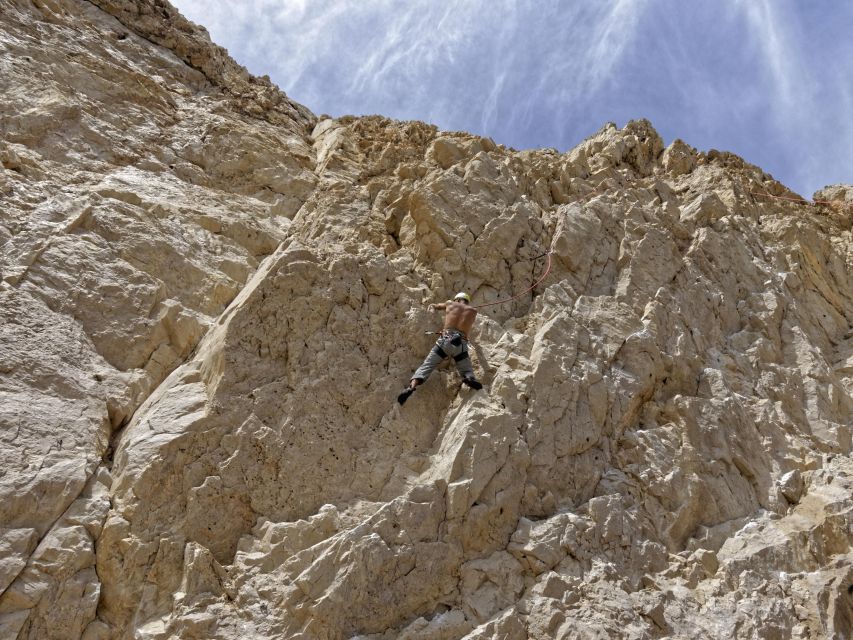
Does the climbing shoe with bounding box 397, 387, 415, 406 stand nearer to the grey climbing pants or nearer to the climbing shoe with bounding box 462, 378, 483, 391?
the grey climbing pants

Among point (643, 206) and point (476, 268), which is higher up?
point (643, 206)

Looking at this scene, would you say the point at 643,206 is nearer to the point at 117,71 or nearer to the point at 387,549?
the point at 387,549

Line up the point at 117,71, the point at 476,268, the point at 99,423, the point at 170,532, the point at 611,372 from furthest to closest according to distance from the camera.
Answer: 1. the point at 117,71
2. the point at 476,268
3. the point at 611,372
4. the point at 99,423
5. the point at 170,532

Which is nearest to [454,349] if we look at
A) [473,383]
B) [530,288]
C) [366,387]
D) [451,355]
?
[451,355]

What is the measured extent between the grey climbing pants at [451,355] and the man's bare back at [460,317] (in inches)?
8.9

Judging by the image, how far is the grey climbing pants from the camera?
7758 millimetres

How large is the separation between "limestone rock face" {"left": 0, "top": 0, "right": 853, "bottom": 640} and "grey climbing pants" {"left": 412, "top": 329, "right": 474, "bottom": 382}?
272 millimetres

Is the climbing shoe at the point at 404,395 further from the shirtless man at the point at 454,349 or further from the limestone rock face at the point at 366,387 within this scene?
the limestone rock face at the point at 366,387

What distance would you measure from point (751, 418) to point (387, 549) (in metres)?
5.30

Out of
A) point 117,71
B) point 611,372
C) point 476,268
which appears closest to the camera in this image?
point 611,372

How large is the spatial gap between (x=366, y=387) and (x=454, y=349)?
1.06 meters

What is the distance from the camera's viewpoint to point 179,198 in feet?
31.0

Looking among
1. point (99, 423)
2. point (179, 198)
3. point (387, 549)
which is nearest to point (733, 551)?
point (387, 549)

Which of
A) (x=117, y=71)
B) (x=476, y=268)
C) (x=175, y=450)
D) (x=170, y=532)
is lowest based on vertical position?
(x=170, y=532)
